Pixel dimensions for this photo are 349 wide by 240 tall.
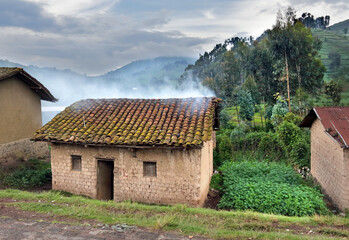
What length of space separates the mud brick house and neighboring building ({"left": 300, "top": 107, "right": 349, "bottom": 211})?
14.5m

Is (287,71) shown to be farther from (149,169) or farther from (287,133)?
(149,169)

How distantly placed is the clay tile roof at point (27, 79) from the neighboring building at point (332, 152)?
14.2 metres

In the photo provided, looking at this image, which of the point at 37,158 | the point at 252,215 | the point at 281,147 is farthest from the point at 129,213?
the point at 281,147

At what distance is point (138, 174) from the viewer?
9992 millimetres

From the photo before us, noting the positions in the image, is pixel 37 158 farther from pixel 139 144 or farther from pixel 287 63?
pixel 287 63

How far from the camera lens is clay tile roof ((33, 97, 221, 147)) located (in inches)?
376

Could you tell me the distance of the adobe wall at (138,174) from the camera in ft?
31.2

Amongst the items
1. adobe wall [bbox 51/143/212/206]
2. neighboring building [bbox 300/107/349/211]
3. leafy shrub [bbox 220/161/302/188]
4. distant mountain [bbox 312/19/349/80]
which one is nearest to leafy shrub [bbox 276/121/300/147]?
neighboring building [bbox 300/107/349/211]

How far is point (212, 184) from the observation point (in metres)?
12.3

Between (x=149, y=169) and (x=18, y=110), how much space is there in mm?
9431

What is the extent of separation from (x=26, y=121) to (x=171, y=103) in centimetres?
906

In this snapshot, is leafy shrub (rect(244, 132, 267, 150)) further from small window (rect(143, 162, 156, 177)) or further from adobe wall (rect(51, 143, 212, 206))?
small window (rect(143, 162, 156, 177))

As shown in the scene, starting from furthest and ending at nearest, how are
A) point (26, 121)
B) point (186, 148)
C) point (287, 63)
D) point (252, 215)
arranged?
1. point (287, 63)
2. point (26, 121)
3. point (186, 148)
4. point (252, 215)

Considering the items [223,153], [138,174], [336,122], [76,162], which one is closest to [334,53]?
[223,153]
